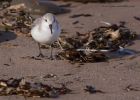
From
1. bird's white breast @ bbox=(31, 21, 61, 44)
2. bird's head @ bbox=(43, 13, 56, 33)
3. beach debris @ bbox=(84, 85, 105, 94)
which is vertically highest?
bird's head @ bbox=(43, 13, 56, 33)

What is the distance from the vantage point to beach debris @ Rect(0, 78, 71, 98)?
21.4 ft

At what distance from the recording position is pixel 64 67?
791cm

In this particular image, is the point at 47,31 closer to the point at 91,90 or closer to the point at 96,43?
the point at 96,43

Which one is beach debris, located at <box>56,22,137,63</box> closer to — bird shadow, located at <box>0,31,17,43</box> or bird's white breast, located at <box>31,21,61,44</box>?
bird's white breast, located at <box>31,21,61,44</box>

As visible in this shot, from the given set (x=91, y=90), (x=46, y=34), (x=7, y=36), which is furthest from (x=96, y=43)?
(x=91, y=90)

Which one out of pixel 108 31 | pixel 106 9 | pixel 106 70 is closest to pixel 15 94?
pixel 106 70

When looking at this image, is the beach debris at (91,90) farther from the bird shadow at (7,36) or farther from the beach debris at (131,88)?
the bird shadow at (7,36)

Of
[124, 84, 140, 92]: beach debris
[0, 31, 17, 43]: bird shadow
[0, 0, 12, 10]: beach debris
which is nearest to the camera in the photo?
[124, 84, 140, 92]: beach debris

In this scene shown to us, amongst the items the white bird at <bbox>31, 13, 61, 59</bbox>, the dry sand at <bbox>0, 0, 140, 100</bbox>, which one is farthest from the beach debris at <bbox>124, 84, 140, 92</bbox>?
the white bird at <bbox>31, 13, 61, 59</bbox>

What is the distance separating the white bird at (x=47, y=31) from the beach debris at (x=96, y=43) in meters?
0.28

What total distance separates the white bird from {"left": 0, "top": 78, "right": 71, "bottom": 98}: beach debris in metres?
1.60

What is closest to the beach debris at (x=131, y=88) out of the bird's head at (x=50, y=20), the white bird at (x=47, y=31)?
the white bird at (x=47, y=31)

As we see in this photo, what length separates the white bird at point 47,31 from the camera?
27.5 feet

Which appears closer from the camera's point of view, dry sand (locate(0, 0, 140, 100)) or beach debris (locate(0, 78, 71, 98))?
beach debris (locate(0, 78, 71, 98))
